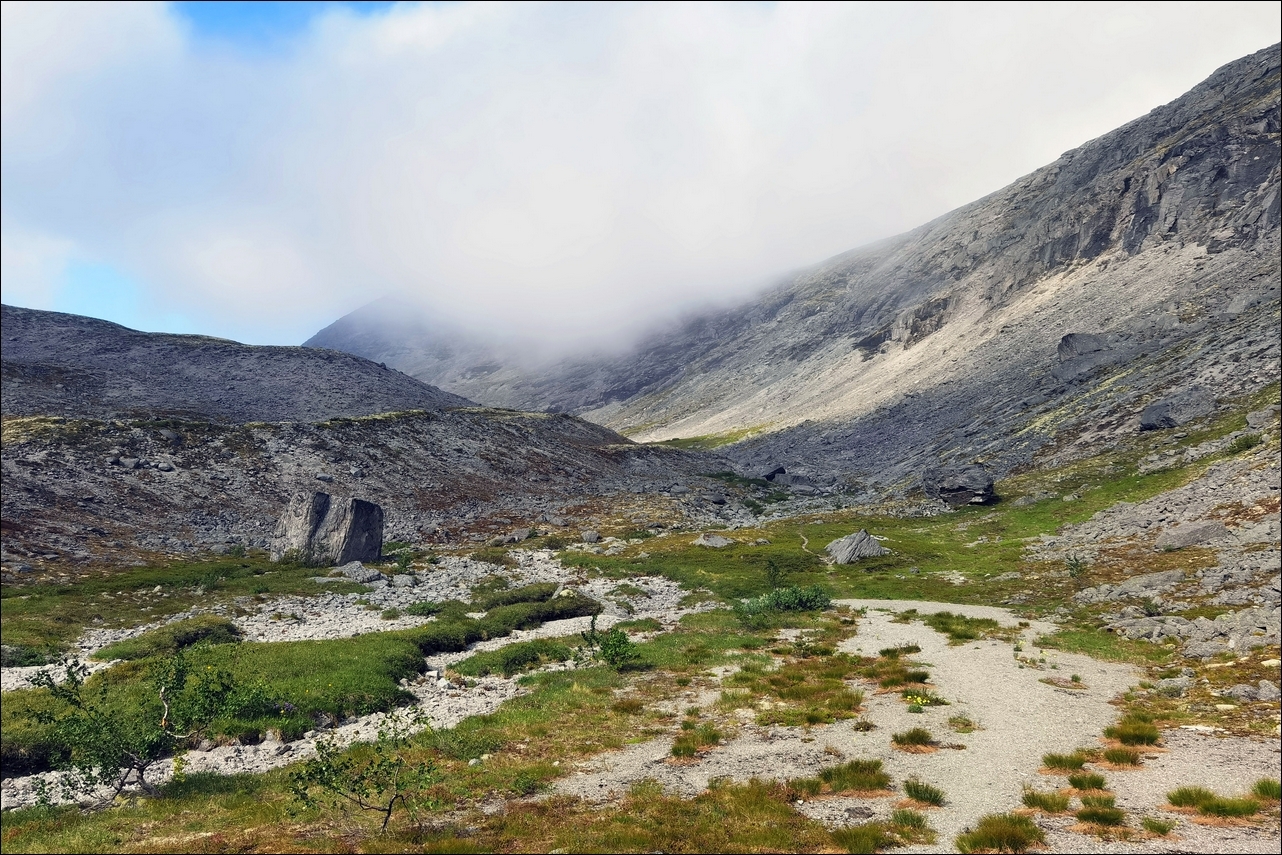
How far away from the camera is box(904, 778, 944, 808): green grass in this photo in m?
14.4

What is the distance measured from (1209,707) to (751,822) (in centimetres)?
1632

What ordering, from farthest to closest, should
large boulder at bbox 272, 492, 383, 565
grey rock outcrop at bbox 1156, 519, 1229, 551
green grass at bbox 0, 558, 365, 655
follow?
large boulder at bbox 272, 492, 383, 565, grey rock outcrop at bbox 1156, 519, 1229, 551, green grass at bbox 0, 558, 365, 655

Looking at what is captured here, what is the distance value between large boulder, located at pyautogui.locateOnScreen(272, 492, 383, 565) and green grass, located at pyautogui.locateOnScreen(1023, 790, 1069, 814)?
49.7 m

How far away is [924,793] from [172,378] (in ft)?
396

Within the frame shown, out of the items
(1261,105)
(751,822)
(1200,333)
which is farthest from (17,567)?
(1261,105)

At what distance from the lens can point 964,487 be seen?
241 ft

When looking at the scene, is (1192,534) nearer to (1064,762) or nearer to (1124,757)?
(1124,757)

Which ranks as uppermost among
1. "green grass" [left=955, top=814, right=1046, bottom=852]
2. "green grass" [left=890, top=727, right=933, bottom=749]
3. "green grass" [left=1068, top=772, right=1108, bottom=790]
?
"green grass" [left=955, top=814, right=1046, bottom=852]

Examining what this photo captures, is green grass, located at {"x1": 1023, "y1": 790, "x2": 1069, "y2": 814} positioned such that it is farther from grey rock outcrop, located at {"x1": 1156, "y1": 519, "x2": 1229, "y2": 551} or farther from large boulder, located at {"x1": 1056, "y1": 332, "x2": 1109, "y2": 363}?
large boulder, located at {"x1": 1056, "y1": 332, "x2": 1109, "y2": 363}

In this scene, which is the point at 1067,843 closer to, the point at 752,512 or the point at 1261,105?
the point at 752,512

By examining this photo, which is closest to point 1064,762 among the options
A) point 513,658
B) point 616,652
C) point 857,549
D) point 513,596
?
point 616,652

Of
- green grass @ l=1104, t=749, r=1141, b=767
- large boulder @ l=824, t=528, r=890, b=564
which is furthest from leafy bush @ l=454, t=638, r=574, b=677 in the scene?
large boulder @ l=824, t=528, r=890, b=564

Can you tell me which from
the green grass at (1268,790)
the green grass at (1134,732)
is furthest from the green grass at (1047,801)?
the green grass at (1134,732)

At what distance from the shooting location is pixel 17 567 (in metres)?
33.5
